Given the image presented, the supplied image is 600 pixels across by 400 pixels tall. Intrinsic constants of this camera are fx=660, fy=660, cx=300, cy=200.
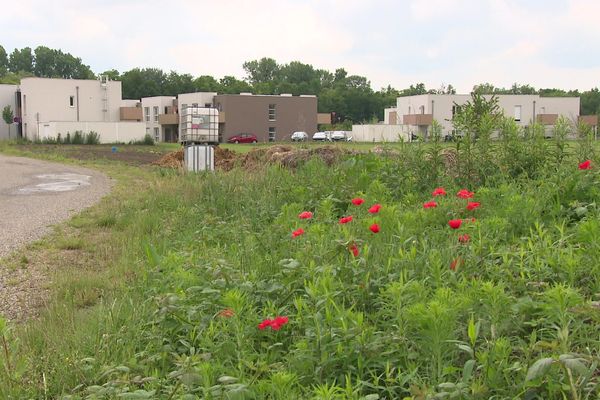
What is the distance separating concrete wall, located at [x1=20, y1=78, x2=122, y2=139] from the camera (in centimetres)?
6806

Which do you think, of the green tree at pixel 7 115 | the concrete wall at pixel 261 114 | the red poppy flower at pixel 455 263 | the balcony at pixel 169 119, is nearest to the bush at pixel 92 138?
the green tree at pixel 7 115

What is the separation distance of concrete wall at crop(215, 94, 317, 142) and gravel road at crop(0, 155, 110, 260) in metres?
63.7

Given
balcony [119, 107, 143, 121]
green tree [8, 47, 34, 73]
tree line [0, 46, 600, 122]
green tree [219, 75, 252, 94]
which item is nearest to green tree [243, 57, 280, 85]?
tree line [0, 46, 600, 122]

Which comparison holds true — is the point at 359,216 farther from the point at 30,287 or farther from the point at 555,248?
the point at 30,287

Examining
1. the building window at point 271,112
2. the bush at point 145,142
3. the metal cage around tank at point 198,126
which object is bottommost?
the bush at point 145,142

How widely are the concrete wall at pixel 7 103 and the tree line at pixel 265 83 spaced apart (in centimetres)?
2636

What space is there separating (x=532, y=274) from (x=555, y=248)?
1.50 ft

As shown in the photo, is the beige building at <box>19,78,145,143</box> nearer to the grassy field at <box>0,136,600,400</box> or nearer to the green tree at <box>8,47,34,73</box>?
the grassy field at <box>0,136,600,400</box>

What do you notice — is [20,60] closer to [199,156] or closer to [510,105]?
[510,105]

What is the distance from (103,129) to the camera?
213 feet

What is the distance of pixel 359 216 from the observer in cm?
619

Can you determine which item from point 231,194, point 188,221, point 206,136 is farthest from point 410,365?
point 206,136

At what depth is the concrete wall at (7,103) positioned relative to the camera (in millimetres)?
73812

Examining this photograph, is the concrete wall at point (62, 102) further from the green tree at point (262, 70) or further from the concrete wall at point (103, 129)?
the green tree at point (262, 70)
